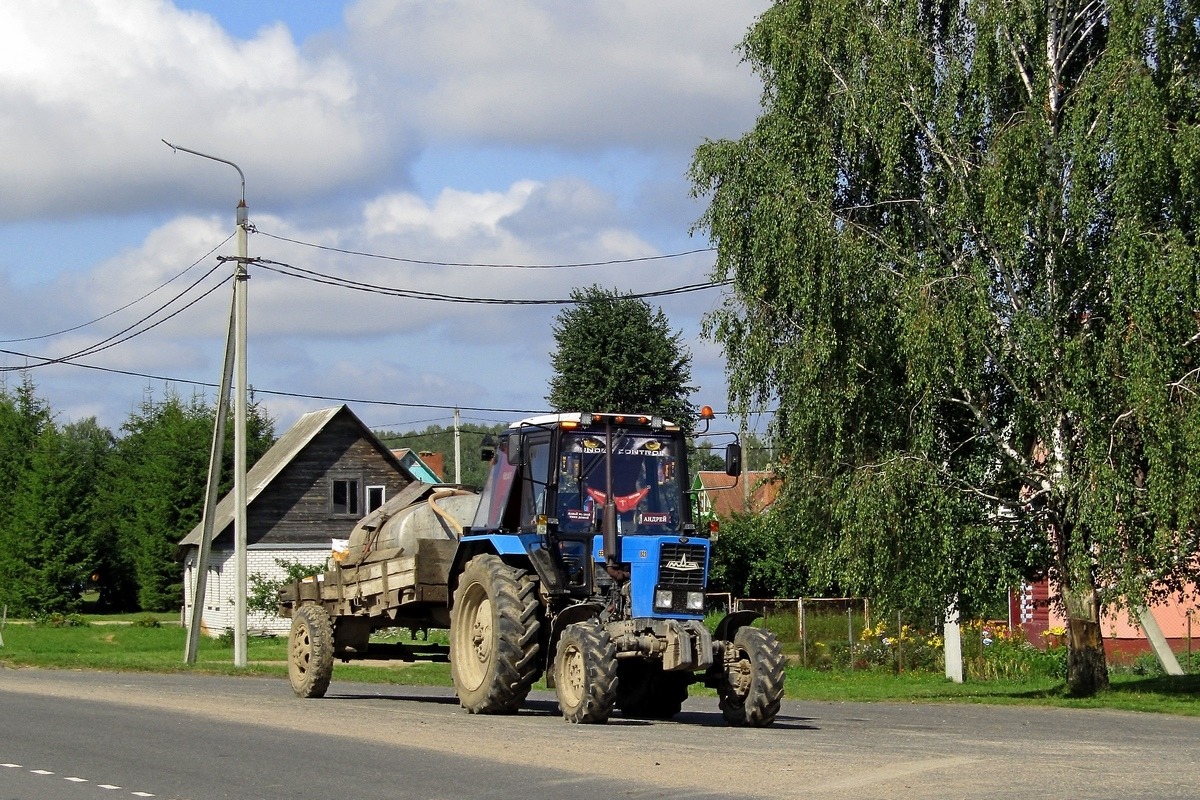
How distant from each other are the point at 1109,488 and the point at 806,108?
23.7 feet

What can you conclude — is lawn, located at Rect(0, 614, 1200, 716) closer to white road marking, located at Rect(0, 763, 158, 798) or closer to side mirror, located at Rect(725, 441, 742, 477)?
side mirror, located at Rect(725, 441, 742, 477)

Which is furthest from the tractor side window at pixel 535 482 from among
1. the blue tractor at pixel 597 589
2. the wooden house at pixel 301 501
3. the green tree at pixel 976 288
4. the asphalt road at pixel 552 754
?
the wooden house at pixel 301 501

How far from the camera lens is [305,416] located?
57094 millimetres

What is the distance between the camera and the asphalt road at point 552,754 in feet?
34.9

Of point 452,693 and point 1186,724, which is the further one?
point 452,693

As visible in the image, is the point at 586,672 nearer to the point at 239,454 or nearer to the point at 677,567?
the point at 677,567

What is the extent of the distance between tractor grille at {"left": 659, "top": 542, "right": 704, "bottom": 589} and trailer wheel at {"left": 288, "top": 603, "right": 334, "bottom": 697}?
6.29 m

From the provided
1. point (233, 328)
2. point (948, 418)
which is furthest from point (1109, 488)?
point (233, 328)

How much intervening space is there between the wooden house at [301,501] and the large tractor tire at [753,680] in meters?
37.9

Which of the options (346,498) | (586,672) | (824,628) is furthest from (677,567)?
(346,498)

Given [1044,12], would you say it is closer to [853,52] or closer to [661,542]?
[853,52]

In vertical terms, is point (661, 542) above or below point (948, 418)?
below

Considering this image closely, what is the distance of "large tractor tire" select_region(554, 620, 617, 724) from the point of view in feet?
49.0

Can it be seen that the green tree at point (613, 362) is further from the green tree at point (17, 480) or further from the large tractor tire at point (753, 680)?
the large tractor tire at point (753, 680)
